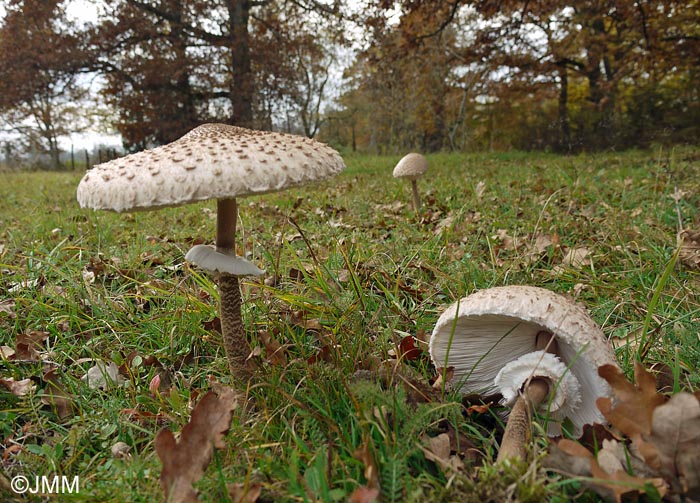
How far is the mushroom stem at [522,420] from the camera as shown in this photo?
1283mm

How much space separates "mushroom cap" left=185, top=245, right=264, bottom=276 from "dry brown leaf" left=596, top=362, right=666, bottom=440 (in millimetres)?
1254

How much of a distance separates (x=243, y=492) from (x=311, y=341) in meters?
1.01

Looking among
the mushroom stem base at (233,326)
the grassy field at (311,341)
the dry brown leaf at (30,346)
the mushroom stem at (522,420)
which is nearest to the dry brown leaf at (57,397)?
the grassy field at (311,341)

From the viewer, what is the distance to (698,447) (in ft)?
3.49

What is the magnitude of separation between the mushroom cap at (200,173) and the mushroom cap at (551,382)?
3.26ft

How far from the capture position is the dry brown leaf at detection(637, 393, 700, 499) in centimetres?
107

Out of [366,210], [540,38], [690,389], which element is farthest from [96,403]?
[540,38]

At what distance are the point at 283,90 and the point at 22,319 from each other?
50.3 ft

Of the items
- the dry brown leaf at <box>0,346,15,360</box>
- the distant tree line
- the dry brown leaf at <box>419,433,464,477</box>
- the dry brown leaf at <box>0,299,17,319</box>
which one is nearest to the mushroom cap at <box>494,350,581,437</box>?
the dry brown leaf at <box>419,433,464,477</box>

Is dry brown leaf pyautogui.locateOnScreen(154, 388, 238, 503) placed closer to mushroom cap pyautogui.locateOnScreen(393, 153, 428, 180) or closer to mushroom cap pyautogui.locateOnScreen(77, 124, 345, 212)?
mushroom cap pyautogui.locateOnScreen(77, 124, 345, 212)

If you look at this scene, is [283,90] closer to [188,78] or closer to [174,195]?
[188,78]

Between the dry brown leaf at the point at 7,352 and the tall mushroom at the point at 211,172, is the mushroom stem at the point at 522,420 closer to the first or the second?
the tall mushroom at the point at 211,172

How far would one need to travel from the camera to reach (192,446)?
1.32 metres

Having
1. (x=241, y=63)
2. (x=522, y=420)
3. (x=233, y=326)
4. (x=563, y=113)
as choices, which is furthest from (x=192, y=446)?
(x=563, y=113)
